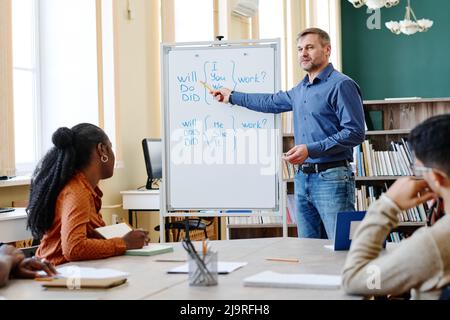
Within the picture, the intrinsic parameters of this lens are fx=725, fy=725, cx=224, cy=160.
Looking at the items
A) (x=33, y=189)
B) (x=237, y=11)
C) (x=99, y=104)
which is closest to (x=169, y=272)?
(x=33, y=189)

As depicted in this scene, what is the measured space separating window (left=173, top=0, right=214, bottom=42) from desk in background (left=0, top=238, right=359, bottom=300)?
15.4ft

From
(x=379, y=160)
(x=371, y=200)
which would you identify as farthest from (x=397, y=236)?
(x=379, y=160)

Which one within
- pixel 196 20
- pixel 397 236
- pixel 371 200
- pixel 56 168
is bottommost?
pixel 397 236

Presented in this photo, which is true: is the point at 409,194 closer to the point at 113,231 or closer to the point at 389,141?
the point at 113,231

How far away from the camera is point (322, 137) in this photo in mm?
3887

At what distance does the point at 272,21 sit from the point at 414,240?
826cm

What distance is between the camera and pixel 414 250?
170 centimetres

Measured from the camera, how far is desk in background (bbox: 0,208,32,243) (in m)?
3.72

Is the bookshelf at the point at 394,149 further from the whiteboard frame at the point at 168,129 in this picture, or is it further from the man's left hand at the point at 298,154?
the man's left hand at the point at 298,154

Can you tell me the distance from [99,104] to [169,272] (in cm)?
355

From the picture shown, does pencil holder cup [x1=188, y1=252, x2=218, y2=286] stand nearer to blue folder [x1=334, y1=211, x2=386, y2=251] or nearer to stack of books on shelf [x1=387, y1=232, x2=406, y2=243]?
blue folder [x1=334, y1=211, x2=386, y2=251]

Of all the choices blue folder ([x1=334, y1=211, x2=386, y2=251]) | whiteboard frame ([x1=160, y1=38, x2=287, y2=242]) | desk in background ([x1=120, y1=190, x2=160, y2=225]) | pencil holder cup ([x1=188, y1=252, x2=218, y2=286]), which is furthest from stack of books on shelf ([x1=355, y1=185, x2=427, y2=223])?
pencil holder cup ([x1=188, y1=252, x2=218, y2=286])

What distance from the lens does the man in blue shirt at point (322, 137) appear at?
12.4 ft
